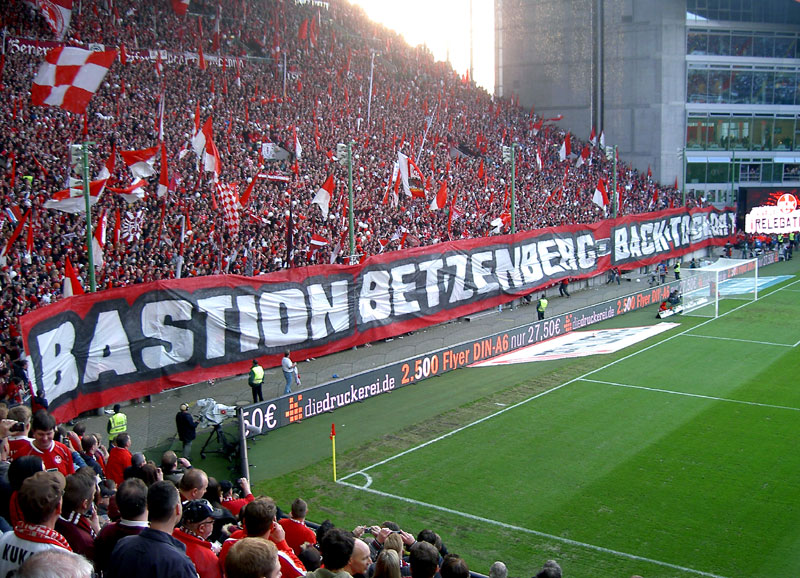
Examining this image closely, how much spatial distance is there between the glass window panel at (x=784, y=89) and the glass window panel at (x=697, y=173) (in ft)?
33.4

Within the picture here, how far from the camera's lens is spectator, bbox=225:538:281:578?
4.46 m

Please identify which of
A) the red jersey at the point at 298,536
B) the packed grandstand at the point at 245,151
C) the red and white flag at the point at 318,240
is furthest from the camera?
the red and white flag at the point at 318,240

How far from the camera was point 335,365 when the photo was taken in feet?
88.4


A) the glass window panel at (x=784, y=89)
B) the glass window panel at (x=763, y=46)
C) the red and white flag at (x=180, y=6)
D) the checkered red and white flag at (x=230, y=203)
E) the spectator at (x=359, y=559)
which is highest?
the glass window panel at (x=763, y=46)

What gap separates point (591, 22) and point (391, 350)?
57429 millimetres

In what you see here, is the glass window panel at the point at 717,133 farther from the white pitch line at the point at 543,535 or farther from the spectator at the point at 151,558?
the spectator at the point at 151,558

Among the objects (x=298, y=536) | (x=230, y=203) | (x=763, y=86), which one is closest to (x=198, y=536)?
(x=298, y=536)

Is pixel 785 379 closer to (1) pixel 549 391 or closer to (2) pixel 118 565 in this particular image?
(1) pixel 549 391

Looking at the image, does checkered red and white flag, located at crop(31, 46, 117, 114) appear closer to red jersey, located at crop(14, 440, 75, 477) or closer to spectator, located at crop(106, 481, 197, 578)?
red jersey, located at crop(14, 440, 75, 477)

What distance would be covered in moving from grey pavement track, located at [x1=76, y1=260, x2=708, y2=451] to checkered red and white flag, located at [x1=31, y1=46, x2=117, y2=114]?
29.5ft

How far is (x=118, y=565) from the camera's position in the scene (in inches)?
193

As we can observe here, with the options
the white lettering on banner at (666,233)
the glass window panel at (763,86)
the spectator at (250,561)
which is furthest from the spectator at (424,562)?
the glass window panel at (763,86)

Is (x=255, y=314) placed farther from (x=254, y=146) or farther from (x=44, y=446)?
(x=44, y=446)

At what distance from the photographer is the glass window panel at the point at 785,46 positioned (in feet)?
245
